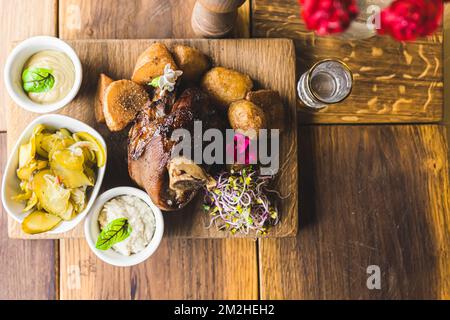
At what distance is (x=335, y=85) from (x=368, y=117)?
160 millimetres

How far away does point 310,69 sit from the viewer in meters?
1.21

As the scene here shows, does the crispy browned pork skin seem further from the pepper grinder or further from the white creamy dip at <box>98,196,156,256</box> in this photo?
the pepper grinder

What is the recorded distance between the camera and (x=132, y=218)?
1099 millimetres

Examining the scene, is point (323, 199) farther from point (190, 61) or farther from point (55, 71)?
point (55, 71)

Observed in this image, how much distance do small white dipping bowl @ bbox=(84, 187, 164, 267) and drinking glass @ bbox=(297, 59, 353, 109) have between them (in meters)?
0.50

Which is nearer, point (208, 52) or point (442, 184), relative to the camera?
point (208, 52)

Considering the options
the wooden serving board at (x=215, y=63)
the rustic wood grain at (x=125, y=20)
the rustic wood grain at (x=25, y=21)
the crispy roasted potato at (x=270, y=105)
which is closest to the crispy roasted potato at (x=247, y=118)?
the crispy roasted potato at (x=270, y=105)

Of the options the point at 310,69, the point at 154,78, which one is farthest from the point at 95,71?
the point at 310,69

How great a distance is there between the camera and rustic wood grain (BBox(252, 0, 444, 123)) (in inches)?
51.0

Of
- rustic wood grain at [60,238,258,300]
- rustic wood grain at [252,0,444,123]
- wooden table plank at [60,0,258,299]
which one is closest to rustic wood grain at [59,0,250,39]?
wooden table plank at [60,0,258,299]

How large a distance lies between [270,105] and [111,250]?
1.78 ft

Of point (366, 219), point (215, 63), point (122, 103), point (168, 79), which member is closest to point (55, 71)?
point (122, 103)

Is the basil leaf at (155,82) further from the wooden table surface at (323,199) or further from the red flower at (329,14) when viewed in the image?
the red flower at (329,14)
